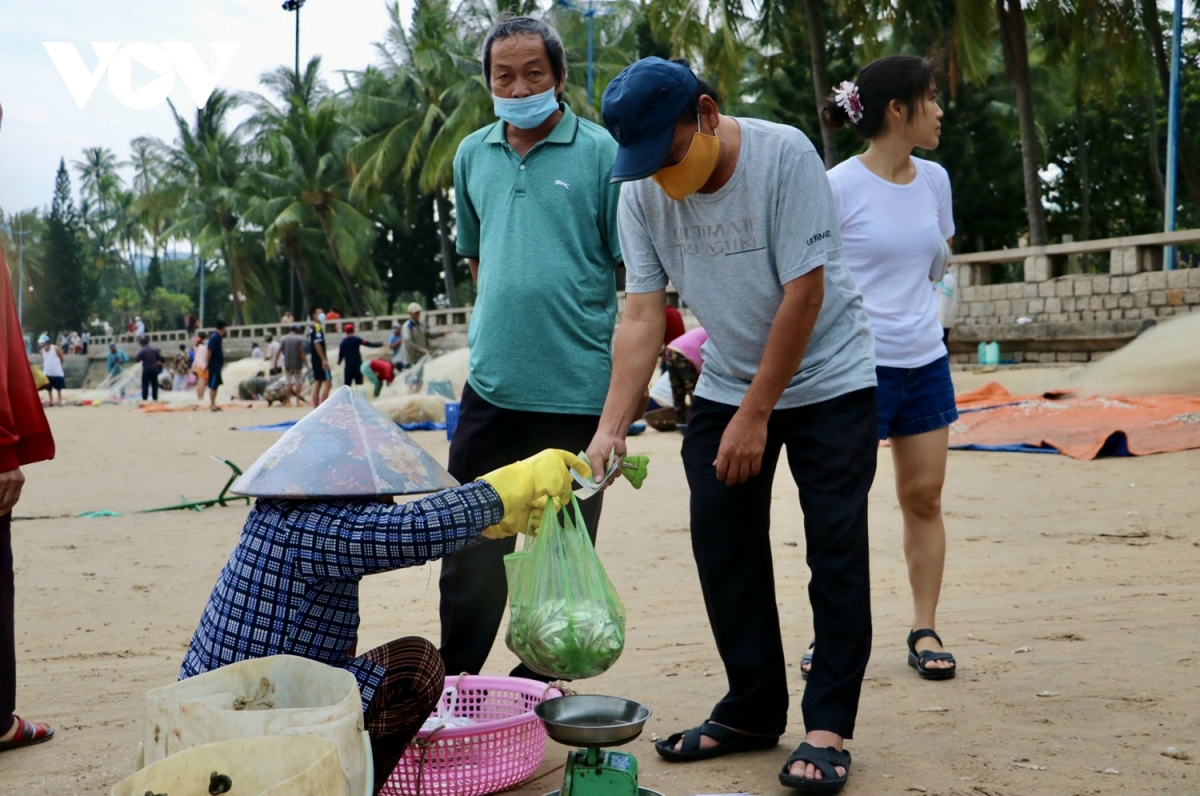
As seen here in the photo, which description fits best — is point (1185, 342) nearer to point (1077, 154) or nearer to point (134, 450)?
point (134, 450)

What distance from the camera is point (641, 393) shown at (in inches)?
112

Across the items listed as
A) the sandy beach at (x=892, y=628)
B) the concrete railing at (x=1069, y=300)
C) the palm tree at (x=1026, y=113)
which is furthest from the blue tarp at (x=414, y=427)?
the palm tree at (x=1026, y=113)

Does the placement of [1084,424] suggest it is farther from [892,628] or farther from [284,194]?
[284,194]

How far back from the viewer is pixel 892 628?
4.17m

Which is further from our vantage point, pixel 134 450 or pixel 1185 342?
pixel 134 450

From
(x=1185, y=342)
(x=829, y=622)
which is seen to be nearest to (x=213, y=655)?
(x=829, y=622)

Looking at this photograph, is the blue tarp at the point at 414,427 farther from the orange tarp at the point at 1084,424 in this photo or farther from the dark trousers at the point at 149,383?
the dark trousers at the point at 149,383

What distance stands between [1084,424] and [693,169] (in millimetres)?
7613

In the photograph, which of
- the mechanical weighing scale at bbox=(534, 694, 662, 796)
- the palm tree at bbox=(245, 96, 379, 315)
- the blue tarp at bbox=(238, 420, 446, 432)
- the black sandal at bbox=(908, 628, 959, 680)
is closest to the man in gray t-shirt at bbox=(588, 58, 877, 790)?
the mechanical weighing scale at bbox=(534, 694, 662, 796)

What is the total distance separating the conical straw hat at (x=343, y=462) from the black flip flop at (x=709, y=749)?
93 centimetres

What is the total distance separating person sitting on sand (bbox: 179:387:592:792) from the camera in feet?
6.96

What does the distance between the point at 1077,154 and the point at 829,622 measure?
1341 inches

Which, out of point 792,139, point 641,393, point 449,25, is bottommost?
point 641,393

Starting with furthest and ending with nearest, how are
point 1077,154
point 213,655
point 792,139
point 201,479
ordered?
point 1077,154
point 201,479
point 792,139
point 213,655
